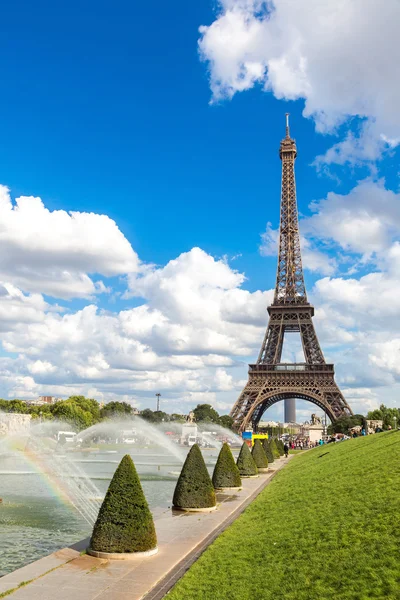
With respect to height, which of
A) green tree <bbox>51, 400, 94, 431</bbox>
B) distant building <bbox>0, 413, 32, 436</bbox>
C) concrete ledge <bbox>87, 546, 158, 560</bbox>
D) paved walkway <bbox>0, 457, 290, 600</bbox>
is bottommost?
paved walkway <bbox>0, 457, 290, 600</bbox>

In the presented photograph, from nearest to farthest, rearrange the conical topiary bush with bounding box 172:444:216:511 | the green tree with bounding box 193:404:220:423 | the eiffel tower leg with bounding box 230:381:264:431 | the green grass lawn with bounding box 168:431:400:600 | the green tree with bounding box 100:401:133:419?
the green grass lawn with bounding box 168:431:400:600
the conical topiary bush with bounding box 172:444:216:511
the eiffel tower leg with bounding box 230:381:264:431
the green tree with bounding box 100:401:133:419
the green tree with bounding box 193:404:220:423

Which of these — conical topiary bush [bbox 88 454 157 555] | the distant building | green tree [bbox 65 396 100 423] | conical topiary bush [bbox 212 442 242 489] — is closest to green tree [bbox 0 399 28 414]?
green tree [bbox 65 396 100 423]

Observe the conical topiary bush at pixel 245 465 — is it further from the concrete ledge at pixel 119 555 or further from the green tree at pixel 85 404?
the green tree at pixel 85 404

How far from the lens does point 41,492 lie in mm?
28969

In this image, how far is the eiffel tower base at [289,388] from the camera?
88.1 m

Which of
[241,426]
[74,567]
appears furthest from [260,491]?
[241,426]

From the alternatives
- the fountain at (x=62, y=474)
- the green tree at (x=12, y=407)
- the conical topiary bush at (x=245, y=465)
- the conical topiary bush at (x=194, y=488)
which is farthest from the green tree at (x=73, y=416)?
the conical topiary bush at (x=194, y=488)

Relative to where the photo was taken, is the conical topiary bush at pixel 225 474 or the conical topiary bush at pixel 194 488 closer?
the conical topiary bush at pixel 194 488

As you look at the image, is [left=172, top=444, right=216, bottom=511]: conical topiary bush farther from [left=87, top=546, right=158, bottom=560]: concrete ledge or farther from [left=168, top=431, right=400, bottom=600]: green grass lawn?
[left=87, top=546, right=158, bottom=560]: concrete ledge

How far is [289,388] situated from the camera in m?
90.4

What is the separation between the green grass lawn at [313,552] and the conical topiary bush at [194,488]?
6.25 feet

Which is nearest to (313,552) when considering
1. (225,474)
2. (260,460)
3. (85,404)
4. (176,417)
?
(225,474)

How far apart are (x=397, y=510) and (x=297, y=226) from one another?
96.9 meters

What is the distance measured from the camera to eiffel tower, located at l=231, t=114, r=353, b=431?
89.8m
